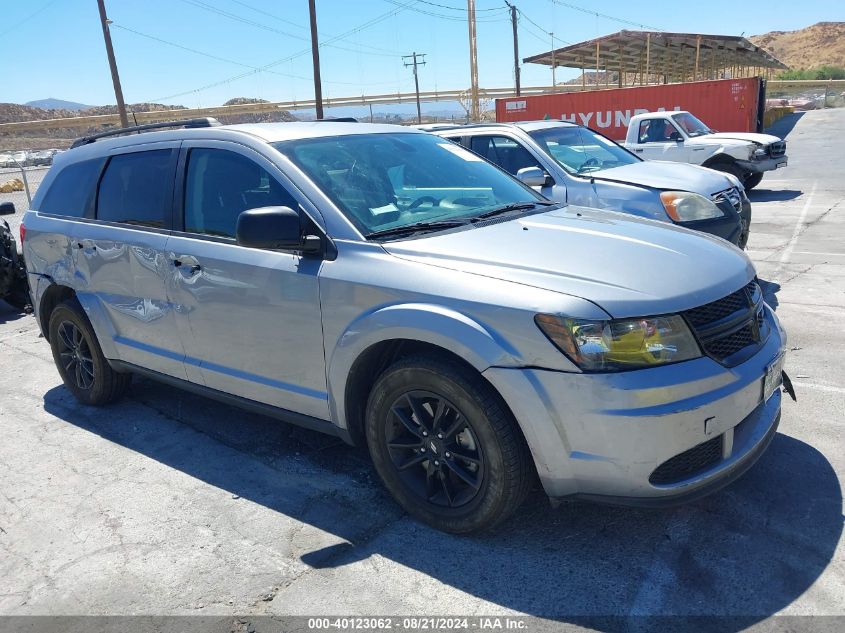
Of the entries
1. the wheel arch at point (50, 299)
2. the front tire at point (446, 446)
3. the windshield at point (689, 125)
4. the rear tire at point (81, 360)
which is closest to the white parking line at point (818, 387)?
the front tire at point (446, 446)

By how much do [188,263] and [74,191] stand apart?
1.61 metres

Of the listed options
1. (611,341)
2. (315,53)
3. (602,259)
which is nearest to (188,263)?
(602,259)

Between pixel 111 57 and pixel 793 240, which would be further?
pixel 111 57

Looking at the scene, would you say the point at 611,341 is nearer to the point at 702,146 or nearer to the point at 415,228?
the point at 415,228

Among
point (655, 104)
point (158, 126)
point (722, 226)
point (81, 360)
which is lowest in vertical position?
point (81, 360)

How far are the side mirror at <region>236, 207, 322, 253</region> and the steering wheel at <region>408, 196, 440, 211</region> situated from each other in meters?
0.58

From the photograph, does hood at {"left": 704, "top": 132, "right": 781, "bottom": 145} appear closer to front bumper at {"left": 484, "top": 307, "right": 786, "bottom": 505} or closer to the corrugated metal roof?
front bumper at {"left": 484, "top": 307, "right": 786, "bottom": 505}

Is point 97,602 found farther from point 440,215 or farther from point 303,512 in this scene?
point 440,215

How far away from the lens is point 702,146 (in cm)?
1423

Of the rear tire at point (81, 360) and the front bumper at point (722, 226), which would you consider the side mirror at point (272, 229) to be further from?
the front bumper at point (722, 226)

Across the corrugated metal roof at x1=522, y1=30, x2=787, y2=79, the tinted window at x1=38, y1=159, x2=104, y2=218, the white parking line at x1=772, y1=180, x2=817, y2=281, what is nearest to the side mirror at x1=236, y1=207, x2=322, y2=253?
the tinted window at x1=38, y1=159, x2=104, y2=218

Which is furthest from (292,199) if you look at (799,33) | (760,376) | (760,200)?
(799,33)

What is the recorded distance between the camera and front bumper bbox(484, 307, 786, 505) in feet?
8.33

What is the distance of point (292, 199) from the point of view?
11.2 ft
